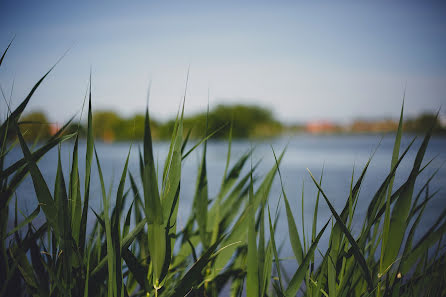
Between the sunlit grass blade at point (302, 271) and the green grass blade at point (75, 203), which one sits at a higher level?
the green grass blade at point (75, 203)

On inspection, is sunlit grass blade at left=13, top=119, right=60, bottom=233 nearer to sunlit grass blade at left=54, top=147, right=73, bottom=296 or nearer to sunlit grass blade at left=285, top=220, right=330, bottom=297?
sunlit grass blade at left=54, top=147, right=73, bottom=296

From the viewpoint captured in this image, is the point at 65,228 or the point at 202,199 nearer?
the point at 65,228

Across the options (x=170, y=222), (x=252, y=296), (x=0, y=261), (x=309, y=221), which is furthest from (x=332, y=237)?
(x=309, y=221)

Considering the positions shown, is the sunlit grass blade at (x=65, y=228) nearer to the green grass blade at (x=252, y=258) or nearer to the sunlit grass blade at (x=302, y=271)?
the green grass blade at (x=252, y=258)

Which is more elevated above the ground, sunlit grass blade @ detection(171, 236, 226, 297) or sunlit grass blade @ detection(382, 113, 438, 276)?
sunlit grass blade @ detection(382, 113, 438, 276)

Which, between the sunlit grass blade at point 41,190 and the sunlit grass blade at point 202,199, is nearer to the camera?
the sunlit grass blade at point 41,190

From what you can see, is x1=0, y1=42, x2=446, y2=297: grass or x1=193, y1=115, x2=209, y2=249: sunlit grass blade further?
x1=193, y1=115, x2=209, y2=249: sunlit grass blade

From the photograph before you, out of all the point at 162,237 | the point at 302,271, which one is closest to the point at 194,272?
the point at 162,237

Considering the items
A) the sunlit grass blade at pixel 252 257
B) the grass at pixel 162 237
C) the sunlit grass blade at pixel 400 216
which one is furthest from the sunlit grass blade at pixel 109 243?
the sunlit grass blade at pixel 400 216

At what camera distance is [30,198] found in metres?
1.05

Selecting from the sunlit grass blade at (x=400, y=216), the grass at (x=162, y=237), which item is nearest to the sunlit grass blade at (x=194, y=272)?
the grass at (x=162, y=237)

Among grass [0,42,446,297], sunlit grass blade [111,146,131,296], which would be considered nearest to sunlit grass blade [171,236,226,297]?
grass [0,42,446,297]

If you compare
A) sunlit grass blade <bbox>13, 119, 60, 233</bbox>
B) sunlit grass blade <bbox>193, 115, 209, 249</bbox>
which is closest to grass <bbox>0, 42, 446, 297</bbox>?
sunlit grass blade <bbox>13, 119, 60, 233</bbox>

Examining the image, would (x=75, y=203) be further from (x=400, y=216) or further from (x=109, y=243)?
(x=400, y=216)
